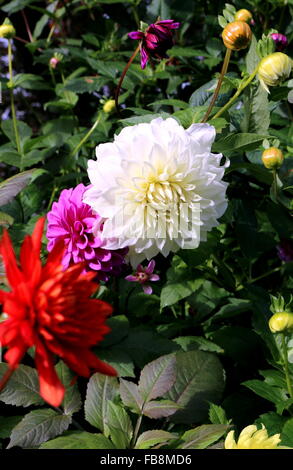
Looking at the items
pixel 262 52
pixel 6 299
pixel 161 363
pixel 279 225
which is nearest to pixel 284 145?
pixel 279 225

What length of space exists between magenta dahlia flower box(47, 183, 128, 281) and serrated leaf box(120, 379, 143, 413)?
0.56 ft

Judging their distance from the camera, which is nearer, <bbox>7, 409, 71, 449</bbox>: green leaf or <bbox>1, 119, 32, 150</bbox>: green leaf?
<bbox>7, 409, 71, 449</bbox>: green leaf

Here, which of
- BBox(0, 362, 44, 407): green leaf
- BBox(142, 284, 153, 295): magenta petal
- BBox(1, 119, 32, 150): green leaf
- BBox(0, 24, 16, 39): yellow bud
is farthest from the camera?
BBox(1, 119, 32, 150): green leaf

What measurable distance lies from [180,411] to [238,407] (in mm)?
178

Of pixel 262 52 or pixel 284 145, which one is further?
pixel 284 145

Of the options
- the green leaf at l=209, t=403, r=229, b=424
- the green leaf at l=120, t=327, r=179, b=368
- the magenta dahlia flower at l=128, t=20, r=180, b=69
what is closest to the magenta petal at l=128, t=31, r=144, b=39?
the magenta dahlia flower at l=128, t=20, r=180, b=69

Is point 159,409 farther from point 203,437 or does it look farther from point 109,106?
point 109,106

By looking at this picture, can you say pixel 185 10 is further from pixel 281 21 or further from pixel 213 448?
pixel 213 448

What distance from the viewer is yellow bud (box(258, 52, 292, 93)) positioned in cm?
82

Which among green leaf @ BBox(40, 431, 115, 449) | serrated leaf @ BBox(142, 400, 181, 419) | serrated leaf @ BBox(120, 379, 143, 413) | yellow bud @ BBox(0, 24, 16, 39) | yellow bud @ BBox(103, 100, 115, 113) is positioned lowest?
serrated leaf @ BBox(142, 400, 181, 419)

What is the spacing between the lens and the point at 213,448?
0.77 m

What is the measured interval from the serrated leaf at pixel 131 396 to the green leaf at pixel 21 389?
127 mm

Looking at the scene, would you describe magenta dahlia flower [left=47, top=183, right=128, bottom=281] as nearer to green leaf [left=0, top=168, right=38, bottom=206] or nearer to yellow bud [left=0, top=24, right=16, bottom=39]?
green leaf [left=0, top=168, right=38, bottom=206]

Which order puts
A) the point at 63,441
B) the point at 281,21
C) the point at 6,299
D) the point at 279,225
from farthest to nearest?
the point at 281,21, the point at 279,225, the point at 63,441, the point at 6,299
